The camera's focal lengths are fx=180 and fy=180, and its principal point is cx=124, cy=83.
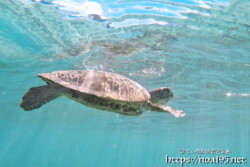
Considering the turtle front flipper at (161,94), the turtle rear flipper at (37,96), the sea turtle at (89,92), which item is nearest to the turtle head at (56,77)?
the sea turtle at (89,92)

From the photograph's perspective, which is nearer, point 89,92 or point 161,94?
point 89,92

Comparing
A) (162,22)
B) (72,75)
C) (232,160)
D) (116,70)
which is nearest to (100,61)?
(116,70)

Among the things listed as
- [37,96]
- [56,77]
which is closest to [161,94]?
[56,77]

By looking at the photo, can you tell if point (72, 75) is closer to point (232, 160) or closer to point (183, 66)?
point (232, 160)

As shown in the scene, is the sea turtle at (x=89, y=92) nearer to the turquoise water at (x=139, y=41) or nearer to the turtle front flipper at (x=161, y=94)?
→ the turtle front flipper at (x=161, y=94)

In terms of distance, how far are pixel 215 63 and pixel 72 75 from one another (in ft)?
37.6

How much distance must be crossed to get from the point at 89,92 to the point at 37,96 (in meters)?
1.40

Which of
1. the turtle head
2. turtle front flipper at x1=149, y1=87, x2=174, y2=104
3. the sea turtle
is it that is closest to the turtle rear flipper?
the sea turtle

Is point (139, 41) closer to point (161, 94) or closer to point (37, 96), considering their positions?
point (161, 94)

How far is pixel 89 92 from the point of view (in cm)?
469

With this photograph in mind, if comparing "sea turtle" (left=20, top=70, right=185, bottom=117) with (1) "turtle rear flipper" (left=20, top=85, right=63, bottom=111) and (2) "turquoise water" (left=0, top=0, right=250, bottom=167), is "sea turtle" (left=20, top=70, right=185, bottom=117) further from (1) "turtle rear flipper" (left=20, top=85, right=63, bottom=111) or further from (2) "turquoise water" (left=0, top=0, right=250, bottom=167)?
Result: (2) "turquoise water" (left=0, top=0, right=250, bottom=167)

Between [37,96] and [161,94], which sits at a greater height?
[37,96]

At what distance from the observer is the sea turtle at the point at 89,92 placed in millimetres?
4727

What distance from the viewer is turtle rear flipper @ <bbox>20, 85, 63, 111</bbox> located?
4660mm
